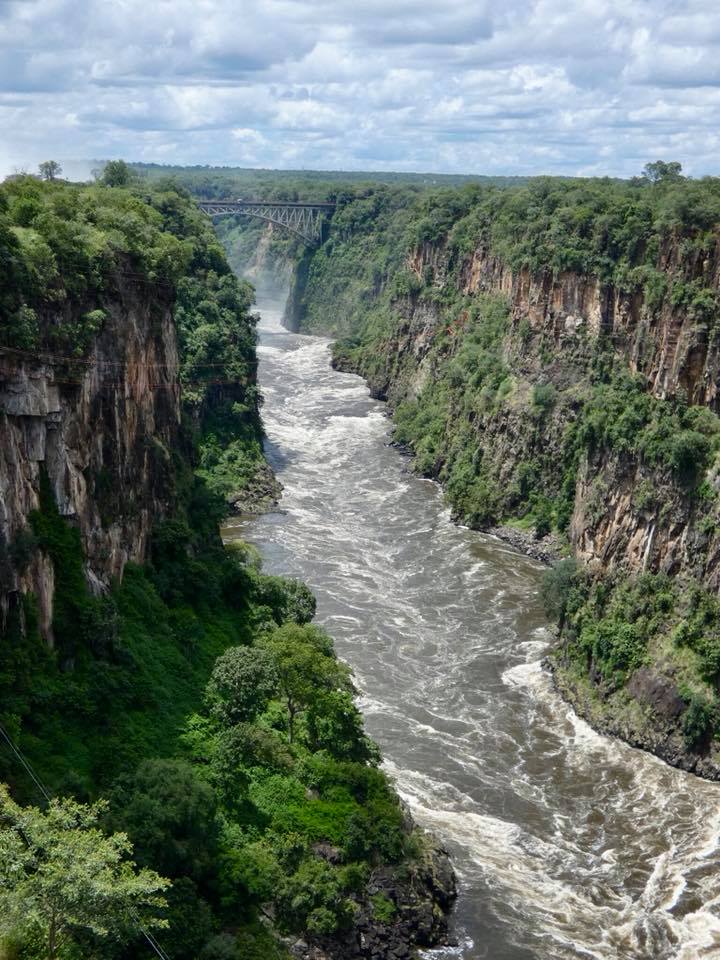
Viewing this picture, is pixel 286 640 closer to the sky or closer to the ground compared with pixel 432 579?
closer to the sky

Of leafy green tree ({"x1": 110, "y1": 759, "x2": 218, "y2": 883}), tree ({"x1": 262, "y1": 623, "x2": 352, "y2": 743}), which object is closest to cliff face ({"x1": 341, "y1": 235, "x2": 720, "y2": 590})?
tree ({"x1": 262, "y1": 623, "x2": 352, "y2": 743})

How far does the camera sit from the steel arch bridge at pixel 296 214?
5600 inches

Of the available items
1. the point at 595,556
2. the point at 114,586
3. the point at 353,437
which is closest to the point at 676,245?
the point at 595,556

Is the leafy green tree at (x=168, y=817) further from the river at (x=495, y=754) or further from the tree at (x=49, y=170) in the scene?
the tree at (x=49, y=170)

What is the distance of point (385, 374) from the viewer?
101750 mm

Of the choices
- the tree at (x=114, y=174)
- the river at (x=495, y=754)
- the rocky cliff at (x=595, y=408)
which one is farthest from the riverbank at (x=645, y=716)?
the tree at (x=114, y=174)

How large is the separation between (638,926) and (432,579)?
2774cm

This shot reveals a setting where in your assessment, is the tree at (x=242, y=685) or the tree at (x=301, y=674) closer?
the tree at (x=242, y=685)

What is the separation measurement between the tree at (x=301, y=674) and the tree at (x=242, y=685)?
0.51 m

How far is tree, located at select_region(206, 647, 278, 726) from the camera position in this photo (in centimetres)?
3794

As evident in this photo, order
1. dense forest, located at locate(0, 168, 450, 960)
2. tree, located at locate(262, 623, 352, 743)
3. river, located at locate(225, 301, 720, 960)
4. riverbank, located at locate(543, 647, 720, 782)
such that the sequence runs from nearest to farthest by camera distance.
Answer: dense forest, located at locate(0, 168, 450, 960) < river, located at locate(225, 301, 720, 960) < tree, located at locate(262, 623, 352, 743) < riverbank, located at locate(543, 647, 720, 782)

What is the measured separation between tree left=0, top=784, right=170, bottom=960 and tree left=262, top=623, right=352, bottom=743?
13237 mm

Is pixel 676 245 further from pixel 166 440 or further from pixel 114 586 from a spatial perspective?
pixel 114 586

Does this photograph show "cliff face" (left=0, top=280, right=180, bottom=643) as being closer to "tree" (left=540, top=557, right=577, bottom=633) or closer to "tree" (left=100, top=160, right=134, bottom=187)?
Result: "tree" (left=540, top=557, right=577, bottom=633)
